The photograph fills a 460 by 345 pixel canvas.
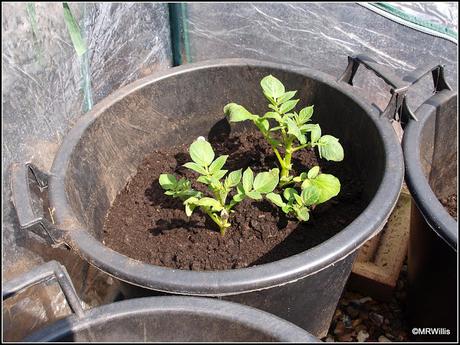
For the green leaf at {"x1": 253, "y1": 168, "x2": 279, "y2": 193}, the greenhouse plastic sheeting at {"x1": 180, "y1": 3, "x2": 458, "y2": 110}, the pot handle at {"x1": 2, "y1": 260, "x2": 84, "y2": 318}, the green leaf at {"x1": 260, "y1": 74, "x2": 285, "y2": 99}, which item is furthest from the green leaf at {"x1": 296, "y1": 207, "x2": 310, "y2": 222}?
the pot handle at {"x1": 2, "y1": 260, "x2": 84, "y2": 318}

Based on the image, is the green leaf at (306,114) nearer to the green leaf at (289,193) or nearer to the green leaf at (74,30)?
the green leaf at (289,193)

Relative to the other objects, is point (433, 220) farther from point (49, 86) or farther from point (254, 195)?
point (49, 86)

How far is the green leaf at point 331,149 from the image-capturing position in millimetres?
1258

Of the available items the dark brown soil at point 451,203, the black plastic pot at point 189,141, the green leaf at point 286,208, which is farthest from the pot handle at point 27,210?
the dark brown soil at point 451,203

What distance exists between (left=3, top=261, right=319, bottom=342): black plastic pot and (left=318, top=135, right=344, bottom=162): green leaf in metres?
0.52

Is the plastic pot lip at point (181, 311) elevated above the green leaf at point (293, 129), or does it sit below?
below

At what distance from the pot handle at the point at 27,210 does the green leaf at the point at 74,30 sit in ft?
1.10

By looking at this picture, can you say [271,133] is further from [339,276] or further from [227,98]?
[339,276]

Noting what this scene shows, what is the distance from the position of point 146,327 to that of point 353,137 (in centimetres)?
78

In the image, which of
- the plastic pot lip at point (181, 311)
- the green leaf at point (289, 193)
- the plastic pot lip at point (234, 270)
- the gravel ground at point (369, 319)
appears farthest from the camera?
the gravel ground at point (369, 319)

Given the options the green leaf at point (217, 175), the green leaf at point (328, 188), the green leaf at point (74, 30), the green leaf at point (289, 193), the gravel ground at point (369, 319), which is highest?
the green leaf at point (74, 30)

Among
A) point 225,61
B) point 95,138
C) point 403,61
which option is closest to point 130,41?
point 225,61

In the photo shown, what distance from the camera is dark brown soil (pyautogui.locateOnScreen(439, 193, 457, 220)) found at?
1578 millimetres

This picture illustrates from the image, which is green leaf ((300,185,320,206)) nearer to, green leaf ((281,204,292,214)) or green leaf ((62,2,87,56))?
green leaf ((281,204,292,214))
